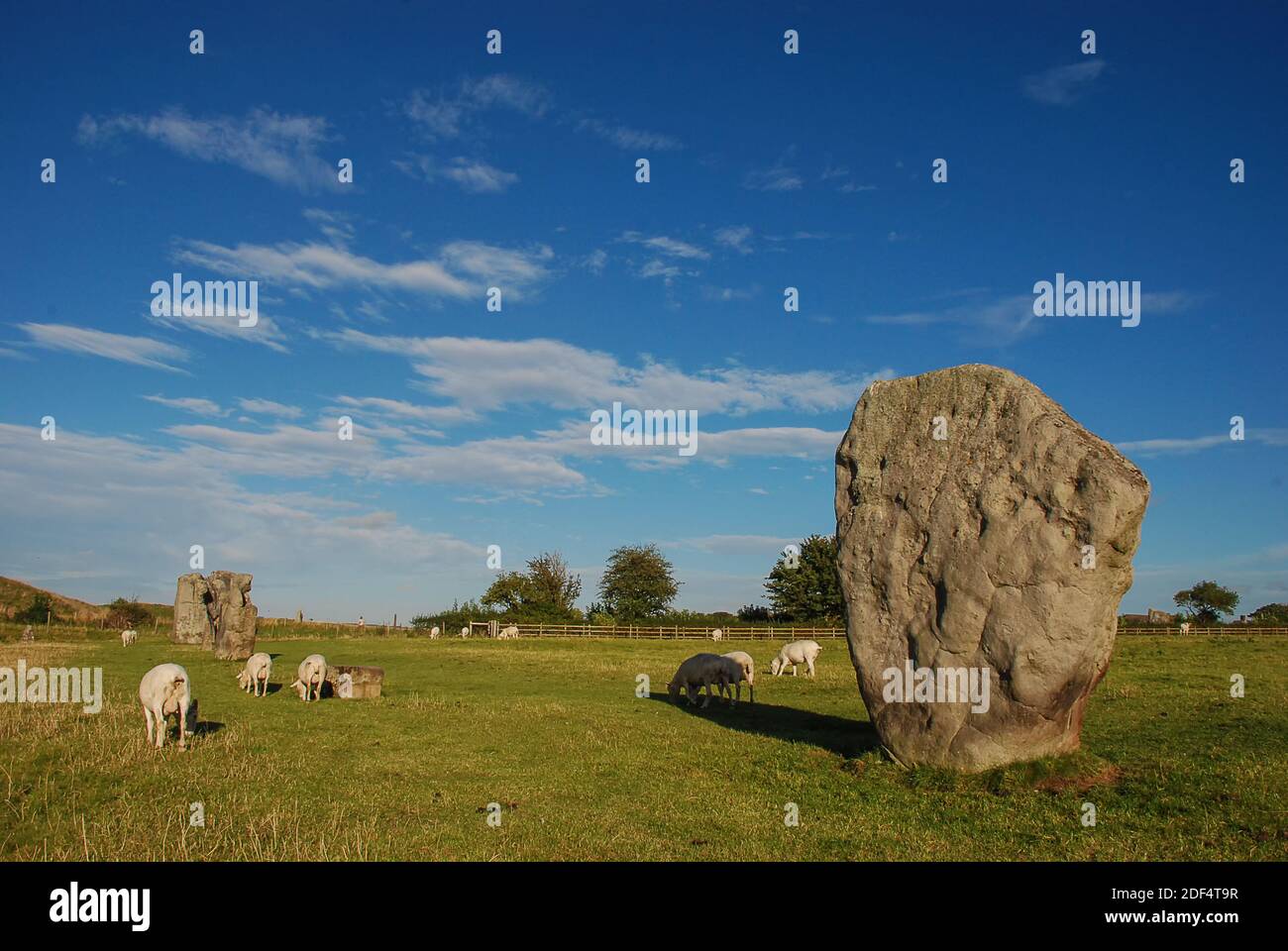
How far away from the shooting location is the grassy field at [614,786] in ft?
34.2

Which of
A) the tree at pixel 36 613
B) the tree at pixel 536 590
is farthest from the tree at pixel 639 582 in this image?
the tree at pixel 36 613

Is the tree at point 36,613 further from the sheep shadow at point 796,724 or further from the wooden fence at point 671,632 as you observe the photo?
the sheep shadow at point 796,724

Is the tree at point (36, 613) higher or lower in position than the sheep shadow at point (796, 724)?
lower

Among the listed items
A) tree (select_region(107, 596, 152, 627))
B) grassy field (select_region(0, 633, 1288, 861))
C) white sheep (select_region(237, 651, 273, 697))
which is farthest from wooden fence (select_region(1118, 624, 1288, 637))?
tree (select_region(107, 596, 152, 627))

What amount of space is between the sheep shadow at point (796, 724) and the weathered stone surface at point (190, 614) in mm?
39883

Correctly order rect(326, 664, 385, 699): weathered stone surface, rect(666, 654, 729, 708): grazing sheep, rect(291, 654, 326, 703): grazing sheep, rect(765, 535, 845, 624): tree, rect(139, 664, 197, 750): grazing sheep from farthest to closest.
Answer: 1. rect(765, 535, 845, 624): tree
2. rect(326, 664, 385, 699): weathered stone surface
3. rect(291, 654, 326, 703): grazing sheep
4. rect(666, 654, 729, 708): grazing sheep
5. rect(139, 664, 197, 750): grazing sheep

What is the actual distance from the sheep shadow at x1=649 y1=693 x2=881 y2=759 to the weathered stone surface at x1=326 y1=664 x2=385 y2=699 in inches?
353

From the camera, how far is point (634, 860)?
984cm

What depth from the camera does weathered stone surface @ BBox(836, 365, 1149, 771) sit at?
43.4ft

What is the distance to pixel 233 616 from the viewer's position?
40375 millimetres

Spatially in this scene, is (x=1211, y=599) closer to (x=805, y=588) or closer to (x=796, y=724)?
(x=805, y=588)

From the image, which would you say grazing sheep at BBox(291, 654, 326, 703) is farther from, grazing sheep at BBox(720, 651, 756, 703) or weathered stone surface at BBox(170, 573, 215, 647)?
weathered stone surface at BBox(170, 573, 215, 647)

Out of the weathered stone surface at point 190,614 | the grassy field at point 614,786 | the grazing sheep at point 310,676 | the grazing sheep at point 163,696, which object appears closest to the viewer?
the grassy field at point 614,786
